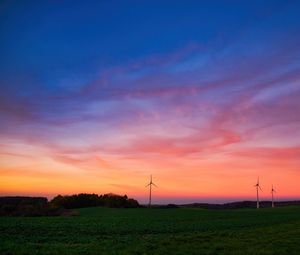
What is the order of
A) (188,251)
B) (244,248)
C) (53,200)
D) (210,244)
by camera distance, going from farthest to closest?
(53,200)
(210,244)
(244,248)
(188,251)

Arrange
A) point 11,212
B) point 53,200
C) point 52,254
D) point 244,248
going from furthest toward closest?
point 53,200, point 11,212, point 244,248, point 52,254

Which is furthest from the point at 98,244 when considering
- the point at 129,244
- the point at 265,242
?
the point at 265,242

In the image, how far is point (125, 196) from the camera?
6772 inches

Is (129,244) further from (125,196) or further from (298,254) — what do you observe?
(125,196)

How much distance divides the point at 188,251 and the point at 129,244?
6.04 metres

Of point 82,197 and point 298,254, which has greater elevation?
point 82,197

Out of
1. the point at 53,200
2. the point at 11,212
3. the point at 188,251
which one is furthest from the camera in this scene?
the point at 53,200

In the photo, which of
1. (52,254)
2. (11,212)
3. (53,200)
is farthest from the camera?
(53,200)

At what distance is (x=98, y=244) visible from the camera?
112 ft

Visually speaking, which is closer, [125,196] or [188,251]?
[188,251]

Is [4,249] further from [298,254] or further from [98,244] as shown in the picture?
[298,254]

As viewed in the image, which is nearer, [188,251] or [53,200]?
[188,251]

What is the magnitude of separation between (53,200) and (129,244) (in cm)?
13537

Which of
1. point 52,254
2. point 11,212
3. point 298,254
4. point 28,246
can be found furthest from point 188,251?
point 11,212
